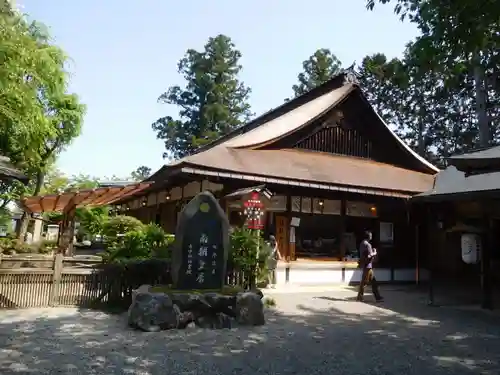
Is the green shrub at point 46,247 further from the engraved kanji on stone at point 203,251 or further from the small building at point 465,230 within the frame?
the small building at point 465,230

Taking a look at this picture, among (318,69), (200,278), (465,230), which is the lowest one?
(200,278)

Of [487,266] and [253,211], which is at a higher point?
[253,211]

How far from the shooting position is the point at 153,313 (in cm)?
680

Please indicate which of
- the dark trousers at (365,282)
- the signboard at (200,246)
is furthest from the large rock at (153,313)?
the dark trousers at (365,282)

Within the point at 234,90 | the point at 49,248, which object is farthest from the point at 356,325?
the point at 234,90

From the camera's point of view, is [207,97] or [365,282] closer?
[365,282]

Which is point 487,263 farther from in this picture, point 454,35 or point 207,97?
point 207,97

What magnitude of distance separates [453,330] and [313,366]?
3.73 metres

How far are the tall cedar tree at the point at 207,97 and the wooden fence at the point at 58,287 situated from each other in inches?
1271

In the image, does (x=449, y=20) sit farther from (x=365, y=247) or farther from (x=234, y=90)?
(x=234, y=90)

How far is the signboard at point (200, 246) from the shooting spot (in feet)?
25.1

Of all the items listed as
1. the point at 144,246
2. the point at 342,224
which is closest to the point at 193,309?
the point at 144,246

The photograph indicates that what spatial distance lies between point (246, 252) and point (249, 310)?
7.30 feet

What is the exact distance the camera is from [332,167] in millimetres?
14570
